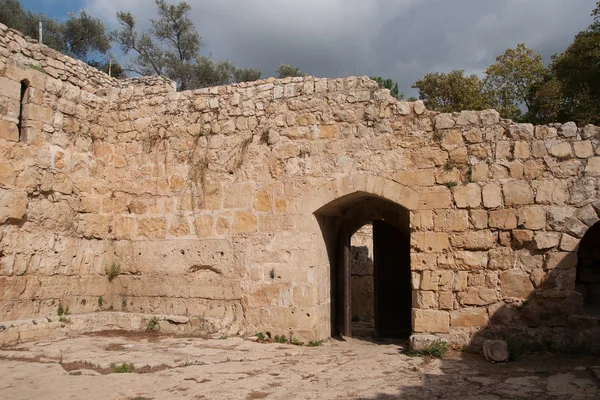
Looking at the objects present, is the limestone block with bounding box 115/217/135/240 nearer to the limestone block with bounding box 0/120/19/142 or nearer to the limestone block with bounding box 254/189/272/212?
the limestone block with bounding box 0/120/19/142

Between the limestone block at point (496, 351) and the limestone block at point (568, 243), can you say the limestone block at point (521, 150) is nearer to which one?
the limestone block at point (568, 243)

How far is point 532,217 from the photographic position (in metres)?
6.33

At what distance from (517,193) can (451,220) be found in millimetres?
869

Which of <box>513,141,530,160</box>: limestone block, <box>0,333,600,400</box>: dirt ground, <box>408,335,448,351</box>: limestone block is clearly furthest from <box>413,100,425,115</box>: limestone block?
<box>0,333,600,400</box>: dirt ground

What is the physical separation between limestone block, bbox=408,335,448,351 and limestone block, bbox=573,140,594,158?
2822mm

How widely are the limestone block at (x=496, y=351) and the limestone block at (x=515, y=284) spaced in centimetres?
70

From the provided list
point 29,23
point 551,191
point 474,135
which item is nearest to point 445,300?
point 551,191

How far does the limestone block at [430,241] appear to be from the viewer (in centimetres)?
662

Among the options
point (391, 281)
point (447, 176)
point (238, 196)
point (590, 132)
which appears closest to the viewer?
point (590, 132)

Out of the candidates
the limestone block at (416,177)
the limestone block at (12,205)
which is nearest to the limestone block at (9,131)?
the limestone block at (12,205)

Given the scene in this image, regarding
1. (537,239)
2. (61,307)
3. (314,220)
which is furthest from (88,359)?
(537,239)

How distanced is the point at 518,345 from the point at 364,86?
12.8ft

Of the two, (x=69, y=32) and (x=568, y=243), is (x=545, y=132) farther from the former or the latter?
(x=69, y=32)

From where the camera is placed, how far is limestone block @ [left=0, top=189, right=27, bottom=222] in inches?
253
